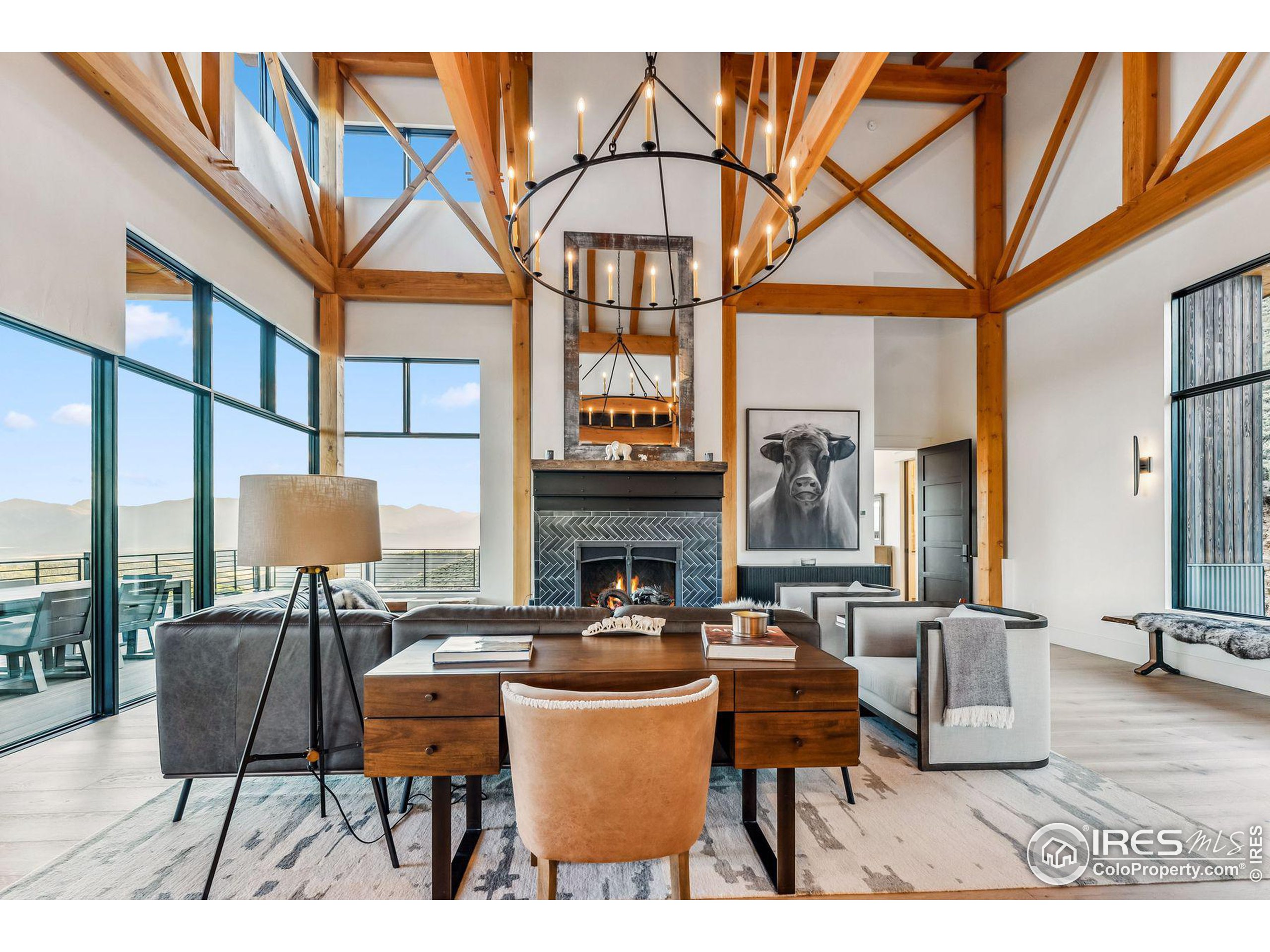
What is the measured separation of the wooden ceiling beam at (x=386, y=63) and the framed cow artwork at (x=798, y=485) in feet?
16.1

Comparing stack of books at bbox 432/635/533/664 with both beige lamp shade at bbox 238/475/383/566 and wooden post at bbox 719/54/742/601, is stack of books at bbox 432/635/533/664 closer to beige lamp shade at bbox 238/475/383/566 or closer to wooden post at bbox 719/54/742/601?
beige lamp shade at bbox 238/475/383/566

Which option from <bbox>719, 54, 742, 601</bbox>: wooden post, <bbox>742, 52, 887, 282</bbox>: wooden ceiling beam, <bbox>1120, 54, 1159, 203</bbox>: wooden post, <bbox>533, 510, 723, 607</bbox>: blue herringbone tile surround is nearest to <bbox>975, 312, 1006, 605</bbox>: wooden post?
<bbox>1120, 54, 1159, 203</bbox>: wooden post

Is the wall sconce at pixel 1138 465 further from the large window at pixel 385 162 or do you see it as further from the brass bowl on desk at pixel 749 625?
the large window at pixel 385 162

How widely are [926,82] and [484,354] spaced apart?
18.6ft

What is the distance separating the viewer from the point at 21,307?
2941 mm

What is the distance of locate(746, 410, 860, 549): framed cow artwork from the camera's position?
663 cm

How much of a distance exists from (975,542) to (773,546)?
7.71 feet

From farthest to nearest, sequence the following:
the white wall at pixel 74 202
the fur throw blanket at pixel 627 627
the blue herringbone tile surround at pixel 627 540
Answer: the blue herringbone tile surround at pixel 627 540, the white wall at pixel 74 202, the fur throw blanket at pixel 627 627

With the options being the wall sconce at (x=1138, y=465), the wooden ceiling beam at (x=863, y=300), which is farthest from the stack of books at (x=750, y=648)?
the wooden ceiling beam at (x=863, y=300)

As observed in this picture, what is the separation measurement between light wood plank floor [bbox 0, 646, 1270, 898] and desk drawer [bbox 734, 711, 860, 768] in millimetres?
451

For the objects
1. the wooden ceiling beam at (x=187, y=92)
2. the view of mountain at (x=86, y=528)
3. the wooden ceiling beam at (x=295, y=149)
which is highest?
the wooden ceiling beam at (x=295, y=149)

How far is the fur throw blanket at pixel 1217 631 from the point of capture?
12.2ft
